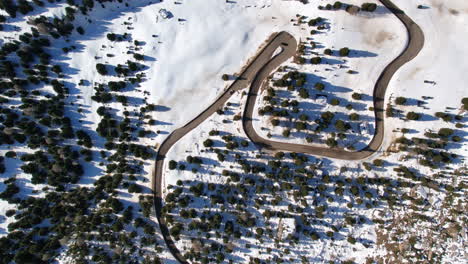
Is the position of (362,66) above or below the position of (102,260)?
above

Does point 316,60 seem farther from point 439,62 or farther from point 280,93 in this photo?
point 439,62

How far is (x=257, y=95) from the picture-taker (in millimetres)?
28125

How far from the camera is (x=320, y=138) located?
2748 cm

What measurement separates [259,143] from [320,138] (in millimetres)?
7490

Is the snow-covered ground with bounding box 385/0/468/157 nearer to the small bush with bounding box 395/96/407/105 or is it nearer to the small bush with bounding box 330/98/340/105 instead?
the small bush with bounding box 395/96/407/105

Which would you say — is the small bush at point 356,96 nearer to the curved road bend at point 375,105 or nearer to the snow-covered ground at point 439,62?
the curved road bend at point 375,105

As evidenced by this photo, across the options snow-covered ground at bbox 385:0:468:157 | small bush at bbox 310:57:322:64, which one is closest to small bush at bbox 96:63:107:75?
small bush at bbox 310:57:322:64

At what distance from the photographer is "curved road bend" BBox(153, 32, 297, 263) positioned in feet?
91.0

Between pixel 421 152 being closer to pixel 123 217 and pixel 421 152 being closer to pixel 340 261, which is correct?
pixel 340 261

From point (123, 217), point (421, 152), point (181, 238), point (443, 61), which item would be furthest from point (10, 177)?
point (443, 61)

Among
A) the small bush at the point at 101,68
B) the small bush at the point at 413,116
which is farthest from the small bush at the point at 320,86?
the small bush at the point at 101,68

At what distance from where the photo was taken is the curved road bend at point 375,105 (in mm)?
26781

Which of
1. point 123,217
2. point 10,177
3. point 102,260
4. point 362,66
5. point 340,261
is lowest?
point 102,260

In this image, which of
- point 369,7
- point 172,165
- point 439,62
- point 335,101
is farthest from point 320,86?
point 172,165
